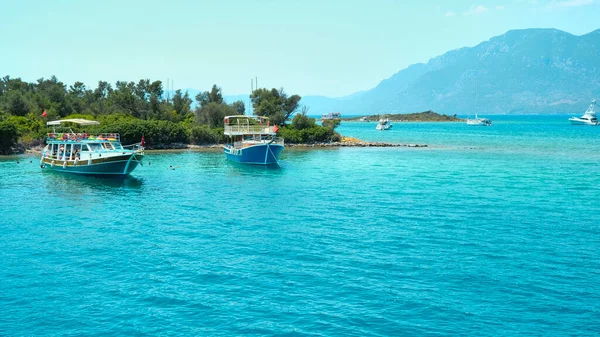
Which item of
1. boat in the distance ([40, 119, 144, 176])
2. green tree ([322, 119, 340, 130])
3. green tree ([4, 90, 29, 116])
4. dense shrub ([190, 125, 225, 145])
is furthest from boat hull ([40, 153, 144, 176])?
green tree ([322, 119, 340, 130])

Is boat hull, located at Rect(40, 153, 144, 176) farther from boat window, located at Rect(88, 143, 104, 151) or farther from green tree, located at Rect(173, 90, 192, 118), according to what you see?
green tree, located at Rect(173, 90, 192, 118)

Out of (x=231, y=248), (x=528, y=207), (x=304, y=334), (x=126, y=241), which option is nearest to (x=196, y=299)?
(x=304, y=334)

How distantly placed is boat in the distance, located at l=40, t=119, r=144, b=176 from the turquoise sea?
492 cm

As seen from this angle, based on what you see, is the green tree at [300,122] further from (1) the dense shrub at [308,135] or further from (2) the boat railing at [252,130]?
(2) the boat railing at [252,130]

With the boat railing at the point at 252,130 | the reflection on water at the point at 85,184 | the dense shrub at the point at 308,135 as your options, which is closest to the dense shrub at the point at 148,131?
the dense shrub at the point at 308,135

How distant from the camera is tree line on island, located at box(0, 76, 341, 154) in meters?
84.3

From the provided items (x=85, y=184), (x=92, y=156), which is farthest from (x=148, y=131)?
(x=85, y=184)

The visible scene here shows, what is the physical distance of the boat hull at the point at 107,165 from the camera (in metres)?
50.2

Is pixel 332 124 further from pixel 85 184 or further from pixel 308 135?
pixel 85 184

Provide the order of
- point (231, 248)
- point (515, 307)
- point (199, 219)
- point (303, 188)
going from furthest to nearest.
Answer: point (303, 188), point (199, 219), point (231, 248), point (515, 307)

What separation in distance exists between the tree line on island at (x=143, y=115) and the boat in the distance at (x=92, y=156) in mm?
22326

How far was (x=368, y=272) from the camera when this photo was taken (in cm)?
2138

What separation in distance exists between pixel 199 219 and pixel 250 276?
38.0ft

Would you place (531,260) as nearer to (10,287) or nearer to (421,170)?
(10,287)
